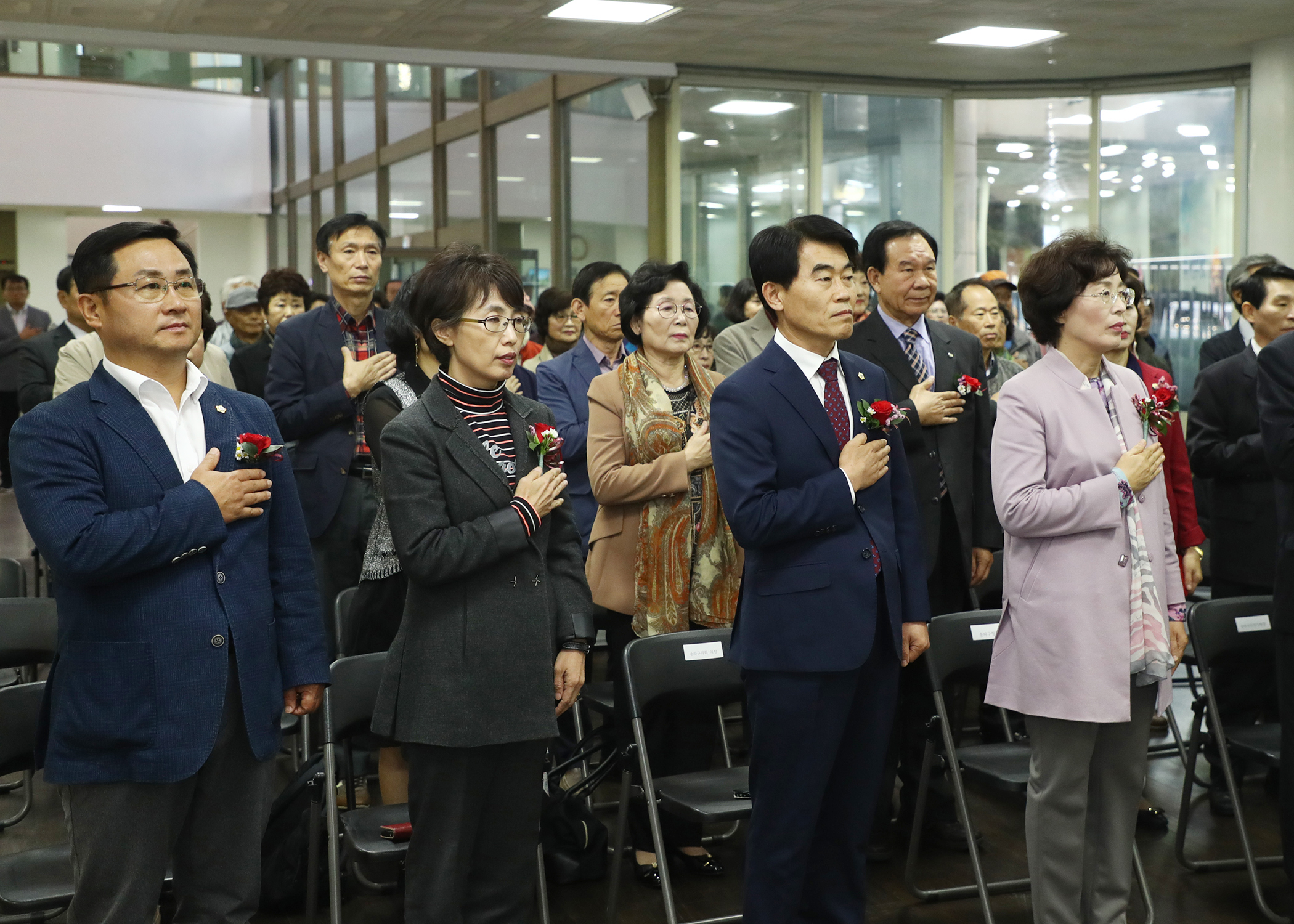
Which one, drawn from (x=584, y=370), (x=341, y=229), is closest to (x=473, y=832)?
(x=584, y=370)

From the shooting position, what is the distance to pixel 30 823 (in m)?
4.09

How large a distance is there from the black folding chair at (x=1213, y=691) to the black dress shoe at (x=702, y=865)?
1.36 metres

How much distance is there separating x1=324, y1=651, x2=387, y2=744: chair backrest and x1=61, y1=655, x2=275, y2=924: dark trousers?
0.56m

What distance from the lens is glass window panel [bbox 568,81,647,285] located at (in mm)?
9625

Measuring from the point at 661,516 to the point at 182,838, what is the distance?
1.61 meters

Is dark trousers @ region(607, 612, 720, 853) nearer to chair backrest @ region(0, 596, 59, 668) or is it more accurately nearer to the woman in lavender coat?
the woman in lavender coat

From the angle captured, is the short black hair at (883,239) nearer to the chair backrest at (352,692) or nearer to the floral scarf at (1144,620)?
the floral scarf at (1144,620)

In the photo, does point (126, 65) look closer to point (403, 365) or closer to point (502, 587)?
point (403, 365)

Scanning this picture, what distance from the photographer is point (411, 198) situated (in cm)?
1352

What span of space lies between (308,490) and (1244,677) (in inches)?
128

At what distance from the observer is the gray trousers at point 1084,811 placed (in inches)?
109

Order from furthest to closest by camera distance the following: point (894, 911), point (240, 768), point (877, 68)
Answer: point (877, 68)
point (894, 911)
point (240, 768)

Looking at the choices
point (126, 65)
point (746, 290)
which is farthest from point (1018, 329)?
point (126, 65)

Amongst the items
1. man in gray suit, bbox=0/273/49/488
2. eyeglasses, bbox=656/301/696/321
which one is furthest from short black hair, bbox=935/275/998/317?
man in gray suit, bbox=0/273/49/488
